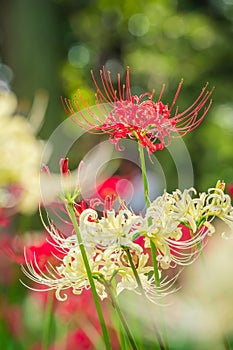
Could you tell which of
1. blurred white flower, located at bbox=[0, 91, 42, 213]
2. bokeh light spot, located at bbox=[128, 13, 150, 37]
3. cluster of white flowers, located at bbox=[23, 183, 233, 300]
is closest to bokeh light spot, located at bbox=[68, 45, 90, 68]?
bokeh light spot, located at bbox=[128, 13, 150, 37]

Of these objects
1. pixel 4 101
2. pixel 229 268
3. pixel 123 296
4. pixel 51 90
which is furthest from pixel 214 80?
pixel 229 268

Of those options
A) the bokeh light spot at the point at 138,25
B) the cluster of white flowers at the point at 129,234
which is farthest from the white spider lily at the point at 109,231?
the bokeh light spot at the point at 138,25

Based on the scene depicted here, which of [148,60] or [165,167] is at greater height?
[148,60]

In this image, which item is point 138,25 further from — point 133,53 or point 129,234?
point 129,234

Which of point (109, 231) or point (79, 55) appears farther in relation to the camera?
point (79, 55)

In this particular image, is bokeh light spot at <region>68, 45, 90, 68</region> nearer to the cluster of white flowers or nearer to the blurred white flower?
the blurred white flower

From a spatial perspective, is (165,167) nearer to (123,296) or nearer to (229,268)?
(123,296)

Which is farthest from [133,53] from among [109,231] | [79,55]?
[109,231]

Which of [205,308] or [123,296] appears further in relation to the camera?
A: [123,296]
